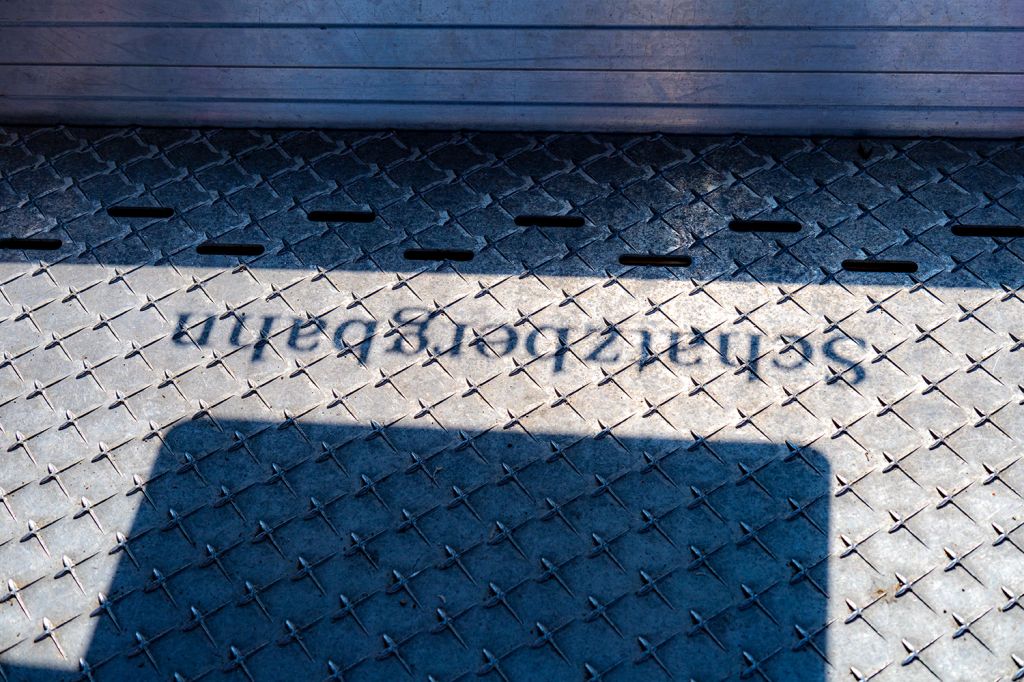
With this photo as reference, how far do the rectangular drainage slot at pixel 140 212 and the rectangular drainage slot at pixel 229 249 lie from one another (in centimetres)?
52

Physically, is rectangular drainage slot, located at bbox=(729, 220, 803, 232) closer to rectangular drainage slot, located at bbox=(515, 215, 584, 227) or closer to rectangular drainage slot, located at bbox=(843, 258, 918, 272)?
rectangular drainage slot, located at bbox=(843, 258, 918, 272)

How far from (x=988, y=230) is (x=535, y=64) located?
3.60 meters

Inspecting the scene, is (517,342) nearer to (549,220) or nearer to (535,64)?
(549,220)

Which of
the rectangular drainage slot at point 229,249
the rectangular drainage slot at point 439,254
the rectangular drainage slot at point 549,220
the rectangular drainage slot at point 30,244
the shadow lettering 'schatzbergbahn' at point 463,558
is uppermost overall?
the rectangular drainage slot at point 549,220

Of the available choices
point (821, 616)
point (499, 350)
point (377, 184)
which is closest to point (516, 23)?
point (377, 184)

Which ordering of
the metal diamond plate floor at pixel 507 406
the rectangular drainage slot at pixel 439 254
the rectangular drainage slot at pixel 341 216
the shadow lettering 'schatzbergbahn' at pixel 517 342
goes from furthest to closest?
the rectangular drainage slot at pixel 341 216, the rectangular drainage slot at pixel 439 254, the shadow lettering 'schatzbergbahn' at pixel 517 342, the metal diamond plate floor at pixel 507 406

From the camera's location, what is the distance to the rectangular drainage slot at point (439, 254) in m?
8.38

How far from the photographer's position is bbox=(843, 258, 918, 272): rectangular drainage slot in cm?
812

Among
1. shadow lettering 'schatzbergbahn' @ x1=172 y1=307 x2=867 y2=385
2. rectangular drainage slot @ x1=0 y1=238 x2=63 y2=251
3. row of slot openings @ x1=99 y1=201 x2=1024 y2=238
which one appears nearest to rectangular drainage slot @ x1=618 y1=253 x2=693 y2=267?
row of slot openings @ x1=99 y1=201 x2=1024 y2=238

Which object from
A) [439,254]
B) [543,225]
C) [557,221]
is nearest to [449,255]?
[439,254]

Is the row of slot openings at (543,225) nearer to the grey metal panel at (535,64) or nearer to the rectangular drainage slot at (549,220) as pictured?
the rectangular drainage slot at (549,220)

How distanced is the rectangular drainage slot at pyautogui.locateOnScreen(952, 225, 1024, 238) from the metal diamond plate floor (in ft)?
0.09

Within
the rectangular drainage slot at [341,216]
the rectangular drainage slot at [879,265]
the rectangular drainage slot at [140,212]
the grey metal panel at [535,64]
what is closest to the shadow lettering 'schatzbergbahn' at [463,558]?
the rectangular drainage slot at [879,265]

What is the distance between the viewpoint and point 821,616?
6305 mm
